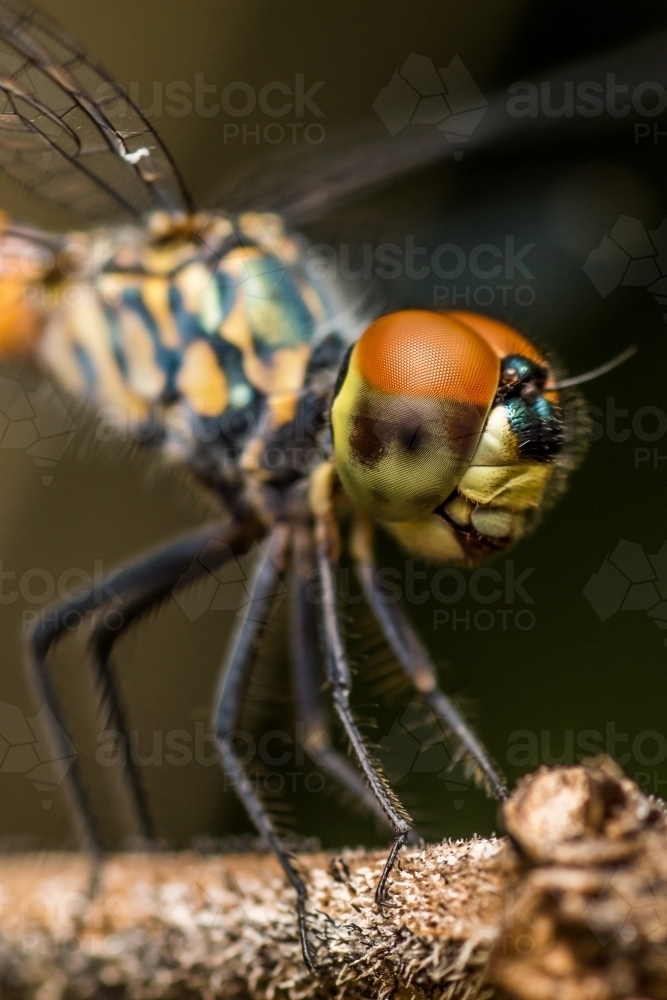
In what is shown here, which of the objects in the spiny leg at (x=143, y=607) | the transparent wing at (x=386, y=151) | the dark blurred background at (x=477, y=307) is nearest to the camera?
the spiny leg at (x=143, y=607)

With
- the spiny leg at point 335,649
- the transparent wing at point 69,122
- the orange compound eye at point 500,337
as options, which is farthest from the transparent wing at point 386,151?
the orange compound eye at point 500,337

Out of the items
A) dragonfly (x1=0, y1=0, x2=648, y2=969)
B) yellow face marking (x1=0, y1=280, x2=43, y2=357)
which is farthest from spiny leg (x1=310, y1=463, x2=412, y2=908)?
yellow face marking (x1=0, y1=280, x2=43, y2=357)

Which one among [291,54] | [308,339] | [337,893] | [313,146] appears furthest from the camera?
[291,54]

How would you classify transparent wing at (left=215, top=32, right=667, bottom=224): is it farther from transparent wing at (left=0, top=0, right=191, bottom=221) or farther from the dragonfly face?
the dragonfly face

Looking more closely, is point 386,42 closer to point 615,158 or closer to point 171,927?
point 615,158

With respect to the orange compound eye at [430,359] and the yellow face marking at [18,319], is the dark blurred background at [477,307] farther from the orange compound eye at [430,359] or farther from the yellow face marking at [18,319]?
the orange compound eye at [430,359]

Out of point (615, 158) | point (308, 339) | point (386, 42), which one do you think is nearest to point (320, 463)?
point (308, 339)

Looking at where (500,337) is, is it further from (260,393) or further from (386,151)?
(386,151)
